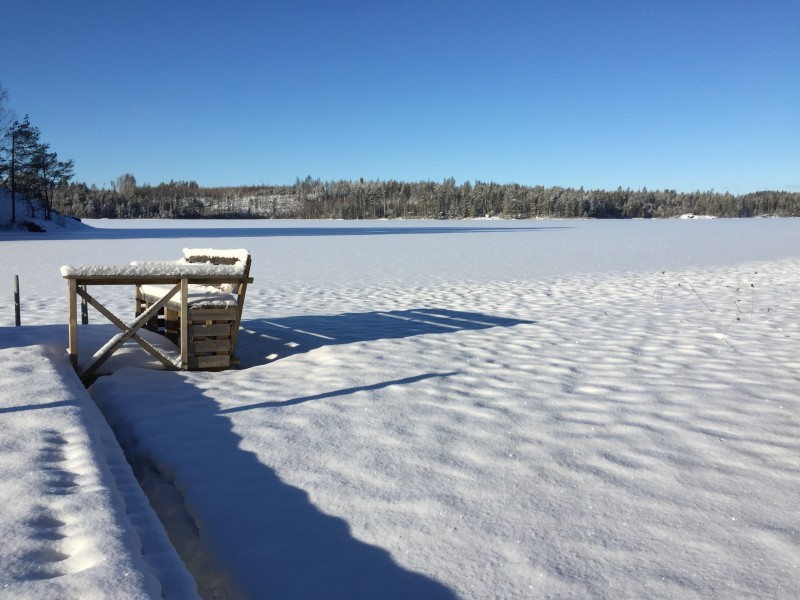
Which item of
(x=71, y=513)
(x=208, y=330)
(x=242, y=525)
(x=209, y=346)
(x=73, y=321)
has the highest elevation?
(x=73, y=321)

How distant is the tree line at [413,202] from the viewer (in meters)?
139

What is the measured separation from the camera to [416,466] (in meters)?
3.88

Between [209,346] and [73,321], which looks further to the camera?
[209,346]

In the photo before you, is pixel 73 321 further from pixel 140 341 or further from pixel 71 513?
pixel 71 513

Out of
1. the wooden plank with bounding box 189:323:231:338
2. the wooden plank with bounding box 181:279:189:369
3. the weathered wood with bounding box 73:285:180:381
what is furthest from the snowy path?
the wooden plank with bounding box 189:323:231:338

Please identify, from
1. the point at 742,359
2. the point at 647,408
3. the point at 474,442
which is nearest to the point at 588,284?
the point at 742,359

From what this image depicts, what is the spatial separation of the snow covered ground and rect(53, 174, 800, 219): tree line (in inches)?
5104

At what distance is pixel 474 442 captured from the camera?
14.0 ft

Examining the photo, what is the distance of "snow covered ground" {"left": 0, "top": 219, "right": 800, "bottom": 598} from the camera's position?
272 cm

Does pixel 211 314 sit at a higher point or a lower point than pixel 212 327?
higher

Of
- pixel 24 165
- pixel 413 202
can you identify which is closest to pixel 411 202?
pixel 413 202

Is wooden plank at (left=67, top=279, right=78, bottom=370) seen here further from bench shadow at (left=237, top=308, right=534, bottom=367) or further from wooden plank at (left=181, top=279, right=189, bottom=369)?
bench shadow at (left=237, top=308, right=534, bottom=367)

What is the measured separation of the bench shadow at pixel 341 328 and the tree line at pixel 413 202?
12676cm

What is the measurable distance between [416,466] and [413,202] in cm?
15598
